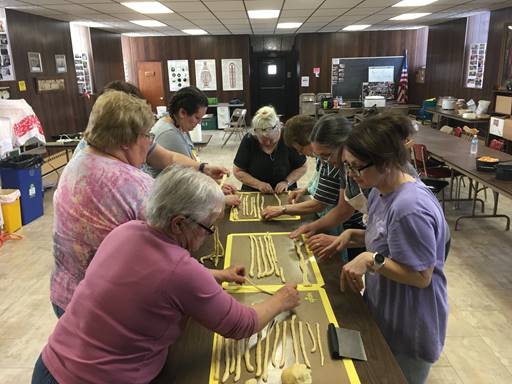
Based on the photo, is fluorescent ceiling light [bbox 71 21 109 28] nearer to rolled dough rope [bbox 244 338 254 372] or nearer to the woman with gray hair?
the woman with gray hair

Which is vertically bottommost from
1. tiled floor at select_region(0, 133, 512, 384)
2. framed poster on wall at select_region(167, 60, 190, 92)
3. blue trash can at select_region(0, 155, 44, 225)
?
tiled floor at select_region(0, 133, 512, 384)

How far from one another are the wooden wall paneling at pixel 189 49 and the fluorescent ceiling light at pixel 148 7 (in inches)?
199

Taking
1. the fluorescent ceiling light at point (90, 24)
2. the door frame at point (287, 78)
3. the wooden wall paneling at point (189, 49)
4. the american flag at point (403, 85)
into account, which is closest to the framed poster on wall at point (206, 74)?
the wooden wall paneling at point (189, 49)

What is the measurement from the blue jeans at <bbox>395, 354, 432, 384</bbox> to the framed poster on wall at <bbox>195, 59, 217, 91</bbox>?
38.4 feet

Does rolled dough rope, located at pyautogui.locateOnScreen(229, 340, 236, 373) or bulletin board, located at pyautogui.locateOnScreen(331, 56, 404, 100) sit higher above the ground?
bulletin board, located at pyautogui.locateOnScreen(331, 56, 404, 100)

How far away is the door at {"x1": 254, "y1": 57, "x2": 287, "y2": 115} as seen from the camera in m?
13.2

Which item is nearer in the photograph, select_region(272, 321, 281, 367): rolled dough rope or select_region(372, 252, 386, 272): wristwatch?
select_region(272, 321, 281, 367): rolled dough rope

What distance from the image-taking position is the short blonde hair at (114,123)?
1.52 meters

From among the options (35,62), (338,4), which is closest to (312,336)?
(338,4)

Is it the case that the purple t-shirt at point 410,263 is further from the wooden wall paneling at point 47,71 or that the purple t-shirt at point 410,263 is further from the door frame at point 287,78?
the door frame at point 287,78

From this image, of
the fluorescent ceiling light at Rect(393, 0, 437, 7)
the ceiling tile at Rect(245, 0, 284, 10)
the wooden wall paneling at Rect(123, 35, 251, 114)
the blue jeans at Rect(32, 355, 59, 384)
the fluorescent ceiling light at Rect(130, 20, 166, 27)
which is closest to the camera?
the blue jeans at Rect(32, 355, 59, 384)

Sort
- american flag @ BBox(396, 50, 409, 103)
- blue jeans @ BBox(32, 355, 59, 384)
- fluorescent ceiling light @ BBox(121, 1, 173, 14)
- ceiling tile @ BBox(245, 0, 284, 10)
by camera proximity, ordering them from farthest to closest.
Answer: american flag @ BBox(396, 50, 409, 103) < ceiling tile @ BBox(245, 0, 284, 10) < fluorescent ceiling light @ BBox(121, 1, 173, 14) < blue jeans @ BBox(32, 355, 59, 384)

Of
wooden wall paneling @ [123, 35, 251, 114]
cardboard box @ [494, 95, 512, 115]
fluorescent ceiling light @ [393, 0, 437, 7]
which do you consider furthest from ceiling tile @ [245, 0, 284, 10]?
wooden wall paneling @ [123, 35, 251, 114]

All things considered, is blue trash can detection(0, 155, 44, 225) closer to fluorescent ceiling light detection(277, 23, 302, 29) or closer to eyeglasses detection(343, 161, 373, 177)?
eyeglasses detection(343, 161, 373, 177)
